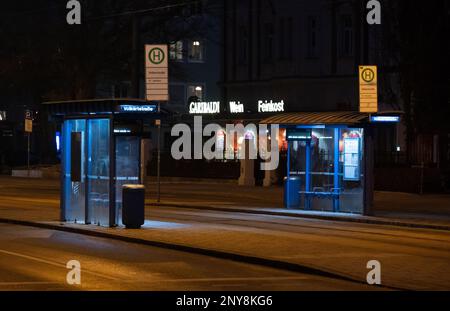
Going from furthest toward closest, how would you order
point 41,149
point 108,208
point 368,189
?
point 41,149
point 368,189
point 108,208

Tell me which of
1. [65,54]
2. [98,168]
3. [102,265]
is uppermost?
[65,54]

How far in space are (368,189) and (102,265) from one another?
12.5m

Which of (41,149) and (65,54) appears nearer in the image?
(65,54)

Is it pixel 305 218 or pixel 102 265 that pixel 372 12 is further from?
pixel 102 265

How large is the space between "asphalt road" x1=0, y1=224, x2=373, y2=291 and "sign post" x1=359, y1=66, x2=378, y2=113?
31.5 ft

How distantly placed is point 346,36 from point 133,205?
106 feet

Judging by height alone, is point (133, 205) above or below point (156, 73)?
below

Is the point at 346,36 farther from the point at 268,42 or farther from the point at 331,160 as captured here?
the point at 331,160

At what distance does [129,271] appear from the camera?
48.9 feet

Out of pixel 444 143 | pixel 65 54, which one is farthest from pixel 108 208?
→ pixel 65 54

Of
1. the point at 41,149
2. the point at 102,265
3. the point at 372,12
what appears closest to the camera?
the point at 102,265

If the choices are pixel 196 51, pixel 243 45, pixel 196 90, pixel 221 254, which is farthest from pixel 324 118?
pixel 196 51

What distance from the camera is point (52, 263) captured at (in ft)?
51.6

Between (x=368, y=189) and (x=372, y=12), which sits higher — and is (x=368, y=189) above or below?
below
